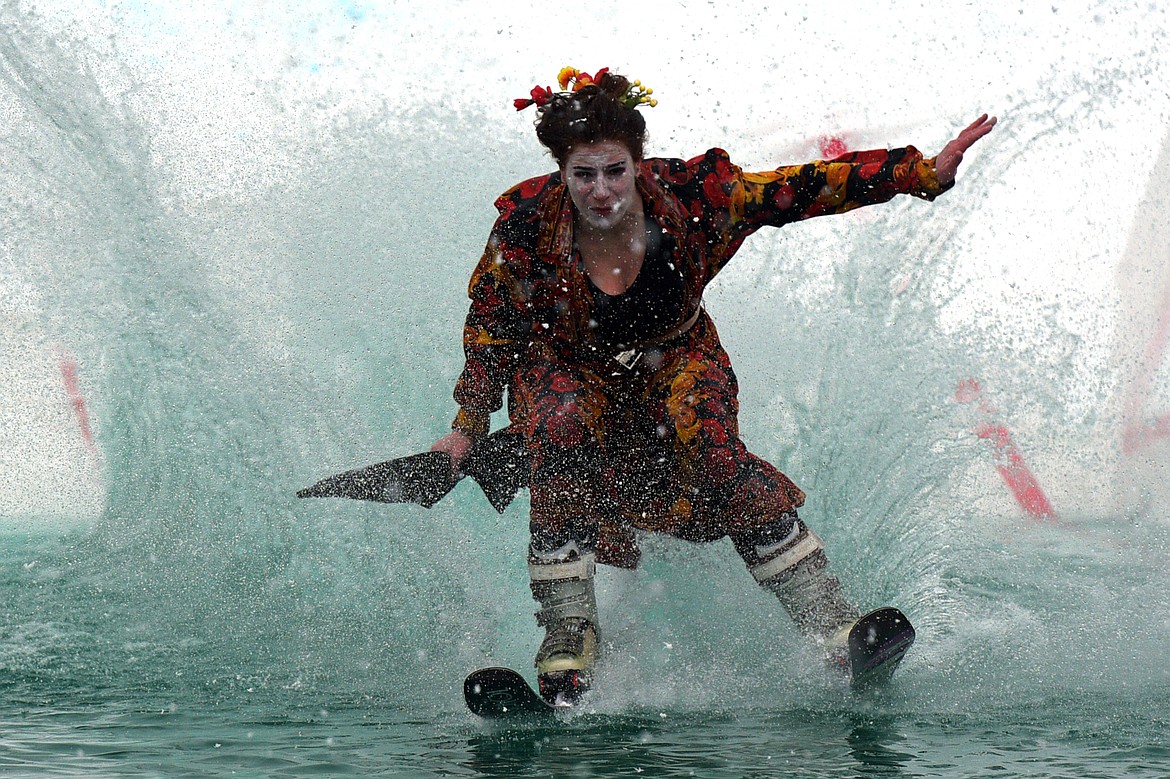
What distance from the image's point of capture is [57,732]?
335 centimetres

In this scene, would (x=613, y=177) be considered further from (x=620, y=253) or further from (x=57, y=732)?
(x=57, y=732)

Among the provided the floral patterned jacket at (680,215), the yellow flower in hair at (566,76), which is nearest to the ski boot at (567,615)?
the floral patterned jacket at (680,215)

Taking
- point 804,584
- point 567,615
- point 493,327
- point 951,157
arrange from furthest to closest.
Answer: point 493,327 < point 804,584 < point 567,615 < point 951,157

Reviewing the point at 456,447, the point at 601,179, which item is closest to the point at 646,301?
the point at 601,179

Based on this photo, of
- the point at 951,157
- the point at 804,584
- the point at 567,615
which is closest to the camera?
the point at 951,157

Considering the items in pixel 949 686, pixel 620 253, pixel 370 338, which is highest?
pixel 370 338

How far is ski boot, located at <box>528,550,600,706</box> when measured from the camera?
3.69 m

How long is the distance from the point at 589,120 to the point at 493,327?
0.76 metres

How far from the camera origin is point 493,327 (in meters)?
4.10

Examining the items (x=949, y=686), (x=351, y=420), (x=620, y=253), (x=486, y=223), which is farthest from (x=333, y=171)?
(x=949, y=686)

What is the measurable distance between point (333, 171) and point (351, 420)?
1.70m

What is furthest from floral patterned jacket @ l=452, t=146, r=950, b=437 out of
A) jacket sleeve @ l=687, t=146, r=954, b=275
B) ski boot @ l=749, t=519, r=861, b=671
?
ski boot @ l=749, t=519, r=861, b=671

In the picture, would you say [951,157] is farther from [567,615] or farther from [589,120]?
[567,615]

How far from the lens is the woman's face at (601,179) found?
146 inches
